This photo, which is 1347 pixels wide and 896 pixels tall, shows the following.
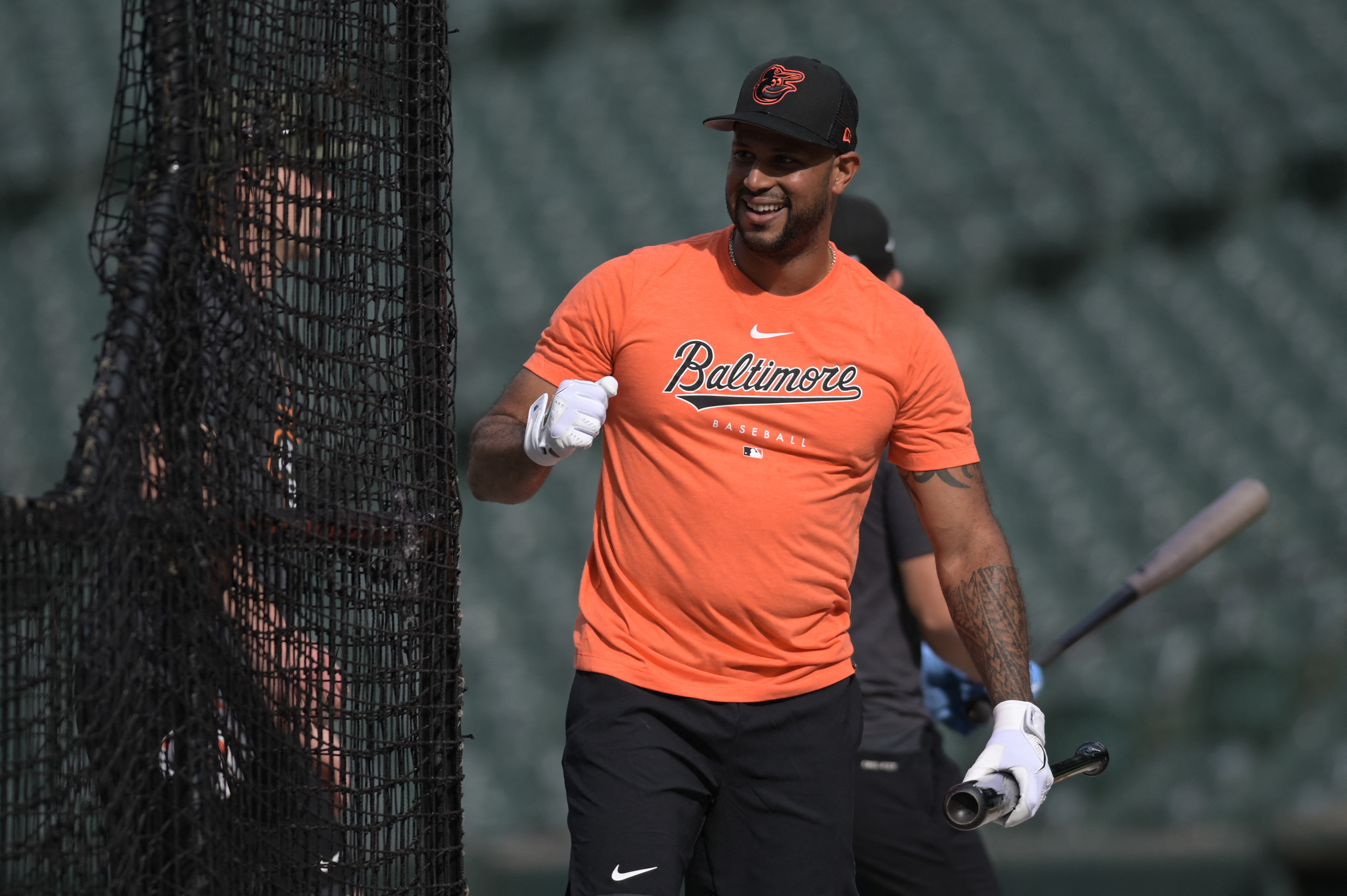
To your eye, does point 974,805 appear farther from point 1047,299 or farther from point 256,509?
point 1047,299

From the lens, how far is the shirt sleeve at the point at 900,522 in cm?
317

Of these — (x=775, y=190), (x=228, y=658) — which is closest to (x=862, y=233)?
(x=775, y=190)

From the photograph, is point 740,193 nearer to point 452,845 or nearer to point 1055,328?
point 452,845

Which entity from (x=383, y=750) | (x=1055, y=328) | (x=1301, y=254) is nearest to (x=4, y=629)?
(x=383, y=750)

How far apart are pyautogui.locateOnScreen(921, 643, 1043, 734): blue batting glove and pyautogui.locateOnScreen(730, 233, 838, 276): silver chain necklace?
1.27 metres

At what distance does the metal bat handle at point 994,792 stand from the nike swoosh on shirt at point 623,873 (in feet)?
1.64

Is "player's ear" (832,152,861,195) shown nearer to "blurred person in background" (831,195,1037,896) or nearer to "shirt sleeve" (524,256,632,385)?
"blurred person in background" (831,195,1037,896)

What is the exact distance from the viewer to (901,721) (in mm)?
3164

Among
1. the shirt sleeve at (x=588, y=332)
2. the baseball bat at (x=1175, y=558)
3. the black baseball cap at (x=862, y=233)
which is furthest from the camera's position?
the baseball bat at (x=1175, y=558)

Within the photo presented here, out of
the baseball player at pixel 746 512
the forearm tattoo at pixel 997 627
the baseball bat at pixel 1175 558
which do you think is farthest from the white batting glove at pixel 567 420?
the baseball bat at pixel 1175 558

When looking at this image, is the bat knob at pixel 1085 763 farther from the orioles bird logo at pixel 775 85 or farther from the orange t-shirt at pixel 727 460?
the orioles bird logo at pixel 775 85

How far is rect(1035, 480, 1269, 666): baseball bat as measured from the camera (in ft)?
12.6

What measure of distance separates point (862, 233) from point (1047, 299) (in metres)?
5.66

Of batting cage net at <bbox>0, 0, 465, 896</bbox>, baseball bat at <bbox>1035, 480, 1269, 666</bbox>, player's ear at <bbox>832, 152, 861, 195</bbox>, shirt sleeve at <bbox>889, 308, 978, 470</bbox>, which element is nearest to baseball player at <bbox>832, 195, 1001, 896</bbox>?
player's ear at <bbox>832, 152, 861, 195</bbox>
